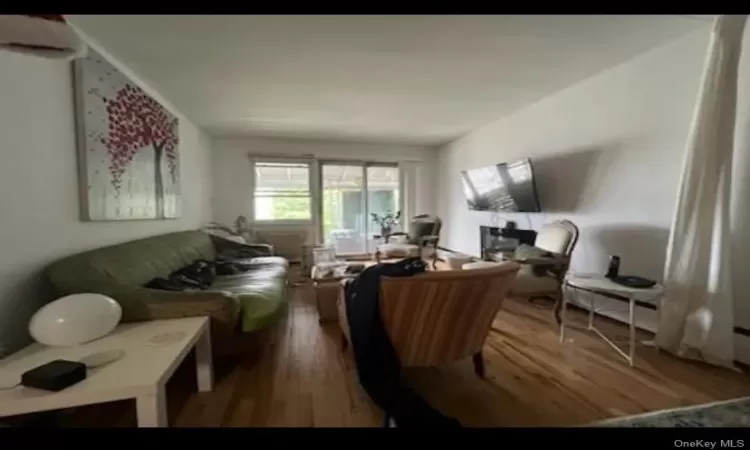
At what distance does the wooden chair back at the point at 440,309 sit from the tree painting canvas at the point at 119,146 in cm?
211

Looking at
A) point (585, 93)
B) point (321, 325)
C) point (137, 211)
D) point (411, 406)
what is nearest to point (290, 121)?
point (137, 211)

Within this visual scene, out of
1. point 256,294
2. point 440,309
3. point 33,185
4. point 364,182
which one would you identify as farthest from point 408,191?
point 33,185

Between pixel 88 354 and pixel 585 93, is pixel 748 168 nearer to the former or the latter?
pixel 585 93

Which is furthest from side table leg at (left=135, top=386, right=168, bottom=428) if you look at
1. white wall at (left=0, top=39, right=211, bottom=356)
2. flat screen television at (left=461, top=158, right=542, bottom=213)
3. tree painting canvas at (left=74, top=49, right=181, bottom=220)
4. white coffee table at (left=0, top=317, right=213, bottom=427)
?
flat screen television at (left=461, top=158, right=542, bottom=213)

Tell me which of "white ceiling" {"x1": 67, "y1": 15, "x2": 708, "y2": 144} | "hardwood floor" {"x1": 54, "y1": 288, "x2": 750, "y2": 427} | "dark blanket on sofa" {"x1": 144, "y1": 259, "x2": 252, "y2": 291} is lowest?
"hardwood floor" {"x1": 54, "y1": 288, "x2": 750, "y2": 427}

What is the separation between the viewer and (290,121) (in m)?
4.82

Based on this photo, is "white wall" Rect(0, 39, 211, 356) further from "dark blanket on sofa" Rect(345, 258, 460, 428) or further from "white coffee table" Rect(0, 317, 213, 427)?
"dark blanket on sofa" Rect(345, 258, 460, 428)

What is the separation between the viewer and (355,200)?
22.2 ft

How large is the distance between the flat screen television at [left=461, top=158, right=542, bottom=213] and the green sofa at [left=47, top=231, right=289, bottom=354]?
9.44 feet

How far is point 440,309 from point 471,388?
60 cm

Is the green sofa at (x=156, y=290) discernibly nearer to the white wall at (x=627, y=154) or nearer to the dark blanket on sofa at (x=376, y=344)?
the dark blanket on sofa at (x=376, y=344)

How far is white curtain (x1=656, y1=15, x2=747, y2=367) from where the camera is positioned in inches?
81.8

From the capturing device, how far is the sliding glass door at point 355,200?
6.57m

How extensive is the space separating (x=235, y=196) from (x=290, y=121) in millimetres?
1988
